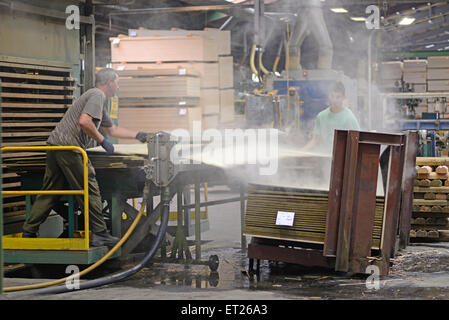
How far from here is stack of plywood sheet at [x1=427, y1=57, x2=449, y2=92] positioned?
22.8m

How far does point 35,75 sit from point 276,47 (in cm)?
1776

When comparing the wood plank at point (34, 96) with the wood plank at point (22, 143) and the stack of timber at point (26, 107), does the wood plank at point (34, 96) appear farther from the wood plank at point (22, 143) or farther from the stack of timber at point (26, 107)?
the wood plank at point (22, 143)

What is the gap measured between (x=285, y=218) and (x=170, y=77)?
694 cm

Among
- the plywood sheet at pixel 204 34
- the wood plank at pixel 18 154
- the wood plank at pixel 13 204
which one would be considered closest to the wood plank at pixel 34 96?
the wood plank at pixel 18 154

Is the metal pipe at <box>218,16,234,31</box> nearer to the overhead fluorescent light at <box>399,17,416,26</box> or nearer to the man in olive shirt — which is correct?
the overhead fluorescent light at <box>399,17,416,26</box>

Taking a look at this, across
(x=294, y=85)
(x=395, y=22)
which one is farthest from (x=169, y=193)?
(x=395, y=22)

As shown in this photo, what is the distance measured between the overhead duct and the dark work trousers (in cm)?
1388

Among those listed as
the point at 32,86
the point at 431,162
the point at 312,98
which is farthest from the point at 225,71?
the point at 32,86

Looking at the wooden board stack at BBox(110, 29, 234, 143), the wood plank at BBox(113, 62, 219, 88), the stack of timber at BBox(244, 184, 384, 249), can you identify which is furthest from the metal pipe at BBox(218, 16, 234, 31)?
the stack of timber at BBox(244, 184, 384, 249)

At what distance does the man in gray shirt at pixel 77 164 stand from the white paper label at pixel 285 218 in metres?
1.61

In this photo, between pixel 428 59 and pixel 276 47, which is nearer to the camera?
pixel 428 59

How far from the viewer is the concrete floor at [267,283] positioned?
6402 millimetres

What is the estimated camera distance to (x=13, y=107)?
340 inches
